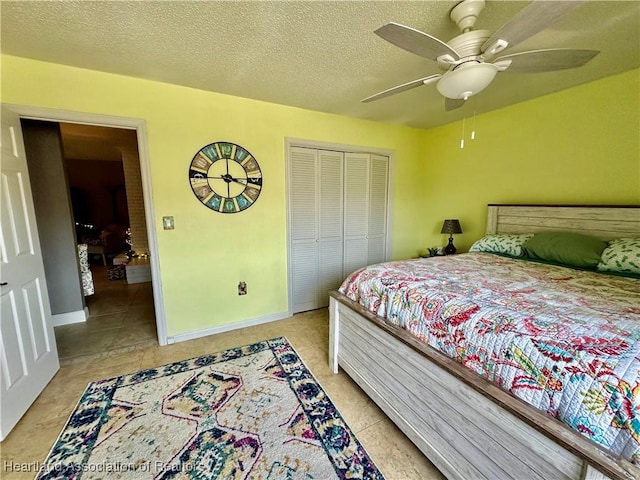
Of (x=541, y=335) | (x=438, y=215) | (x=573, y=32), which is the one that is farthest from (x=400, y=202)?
(x=541, y=335)

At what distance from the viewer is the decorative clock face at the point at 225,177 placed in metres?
2.63

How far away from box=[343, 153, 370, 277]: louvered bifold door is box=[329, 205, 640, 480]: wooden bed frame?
1568 mm

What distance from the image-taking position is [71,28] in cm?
162

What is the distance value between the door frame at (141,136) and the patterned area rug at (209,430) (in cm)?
65

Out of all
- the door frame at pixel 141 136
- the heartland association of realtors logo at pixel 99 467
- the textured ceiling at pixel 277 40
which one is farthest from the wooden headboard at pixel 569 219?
the door frame at pixel 141 136

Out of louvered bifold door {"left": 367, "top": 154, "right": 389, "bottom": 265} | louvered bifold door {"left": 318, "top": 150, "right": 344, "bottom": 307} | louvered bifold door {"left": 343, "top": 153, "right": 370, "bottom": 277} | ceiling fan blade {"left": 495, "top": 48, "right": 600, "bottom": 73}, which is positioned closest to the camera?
ceiling fan blade {"left": 495, "top": 48, "right": 600, "bottom": 73}

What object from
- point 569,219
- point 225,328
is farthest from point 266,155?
point 569,219

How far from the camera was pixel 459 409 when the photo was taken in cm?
123

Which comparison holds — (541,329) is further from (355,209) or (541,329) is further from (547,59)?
(355,209)

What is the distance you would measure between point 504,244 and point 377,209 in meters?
1.59

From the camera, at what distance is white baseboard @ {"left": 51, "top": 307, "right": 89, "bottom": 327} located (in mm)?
3055

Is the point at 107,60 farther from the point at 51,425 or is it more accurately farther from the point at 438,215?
the point at 438,215

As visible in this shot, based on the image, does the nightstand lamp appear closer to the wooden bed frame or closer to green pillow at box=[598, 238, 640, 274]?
the wooden bed frame

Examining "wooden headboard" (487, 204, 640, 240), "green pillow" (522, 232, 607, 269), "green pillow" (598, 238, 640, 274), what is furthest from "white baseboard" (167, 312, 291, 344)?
"green pillow" (598, 238, 640, 274)
